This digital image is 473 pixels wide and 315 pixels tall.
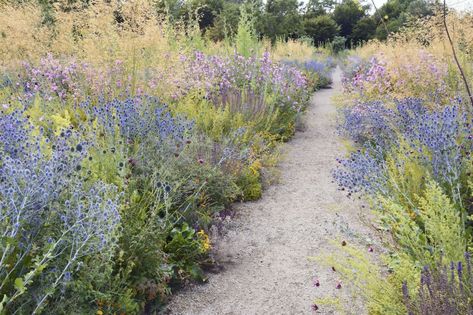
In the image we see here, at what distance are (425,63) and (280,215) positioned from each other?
3392mm

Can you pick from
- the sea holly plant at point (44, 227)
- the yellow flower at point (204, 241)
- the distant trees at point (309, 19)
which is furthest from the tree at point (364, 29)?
the sea holly plant at point (44, 227)

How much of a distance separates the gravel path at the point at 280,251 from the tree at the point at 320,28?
1069 inches

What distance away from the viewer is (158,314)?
2.57 m

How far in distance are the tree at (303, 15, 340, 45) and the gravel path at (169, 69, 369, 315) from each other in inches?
1069

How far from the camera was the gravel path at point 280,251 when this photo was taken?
2732 mm

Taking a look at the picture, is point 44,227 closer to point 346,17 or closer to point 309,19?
point 309,19

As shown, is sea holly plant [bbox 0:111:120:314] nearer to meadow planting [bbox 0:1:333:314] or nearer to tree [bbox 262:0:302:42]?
meadow planting [bbox 0:1:333:314]

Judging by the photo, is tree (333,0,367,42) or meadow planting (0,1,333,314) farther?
tree (333,0,367,42)

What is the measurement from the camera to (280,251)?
3.36 meters

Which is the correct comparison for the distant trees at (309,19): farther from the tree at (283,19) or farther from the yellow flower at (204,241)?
A: the yellow flower at (204,241)

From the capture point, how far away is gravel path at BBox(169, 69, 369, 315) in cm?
273

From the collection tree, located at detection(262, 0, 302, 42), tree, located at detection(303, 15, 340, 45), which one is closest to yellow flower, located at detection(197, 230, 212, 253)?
tree, located at detection(262, 0, 302, 42)

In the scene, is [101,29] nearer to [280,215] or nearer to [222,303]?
[280,215]

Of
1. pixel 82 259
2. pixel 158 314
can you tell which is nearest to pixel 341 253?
pixel 158 314
